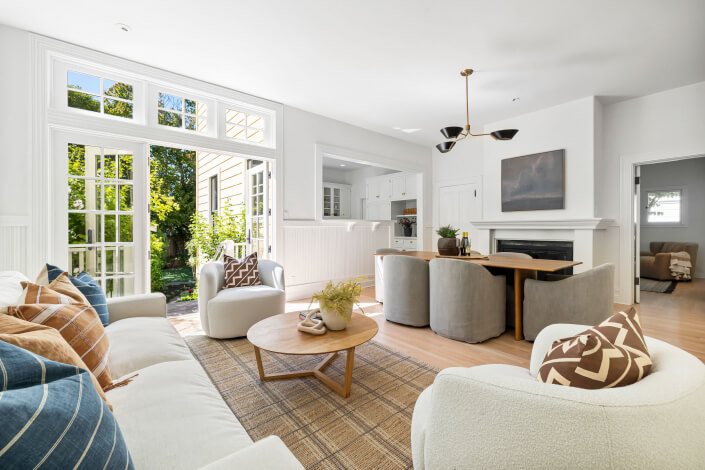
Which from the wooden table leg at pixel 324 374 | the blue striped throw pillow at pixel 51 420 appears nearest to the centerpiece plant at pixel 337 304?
the wooden table leg at pixel 324 374

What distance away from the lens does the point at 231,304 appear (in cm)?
286

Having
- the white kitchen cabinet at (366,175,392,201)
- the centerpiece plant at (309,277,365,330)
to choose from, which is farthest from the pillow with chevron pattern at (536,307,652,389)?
the white kitchen cabinet at (366,175,392,201)

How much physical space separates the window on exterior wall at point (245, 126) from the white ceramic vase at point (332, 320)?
9.68ft

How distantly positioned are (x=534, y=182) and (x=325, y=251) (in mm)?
3368

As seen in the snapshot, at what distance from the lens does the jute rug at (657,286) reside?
16.8 ft

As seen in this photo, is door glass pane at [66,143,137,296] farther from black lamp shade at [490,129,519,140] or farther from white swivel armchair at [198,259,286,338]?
black lamp shade at [490,129,519,140]

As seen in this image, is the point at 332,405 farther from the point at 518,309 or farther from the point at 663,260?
the point at 663,260

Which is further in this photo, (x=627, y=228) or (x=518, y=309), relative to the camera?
(x=627, y=228)

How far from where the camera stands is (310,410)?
5.90ft

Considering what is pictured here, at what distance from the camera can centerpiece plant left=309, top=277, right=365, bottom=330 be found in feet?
6.70

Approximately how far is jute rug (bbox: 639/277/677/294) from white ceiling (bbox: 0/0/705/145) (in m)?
3.27

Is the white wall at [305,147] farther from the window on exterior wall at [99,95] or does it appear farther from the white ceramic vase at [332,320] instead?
the white ceramic vase at [332,320]

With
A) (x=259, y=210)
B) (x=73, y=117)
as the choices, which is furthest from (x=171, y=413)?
(x=259, y=210)

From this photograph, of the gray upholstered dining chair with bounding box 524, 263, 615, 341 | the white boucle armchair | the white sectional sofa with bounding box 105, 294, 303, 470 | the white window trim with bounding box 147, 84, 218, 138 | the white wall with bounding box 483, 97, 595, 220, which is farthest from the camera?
the white wall with bounding box 483, 97, 595, 220
